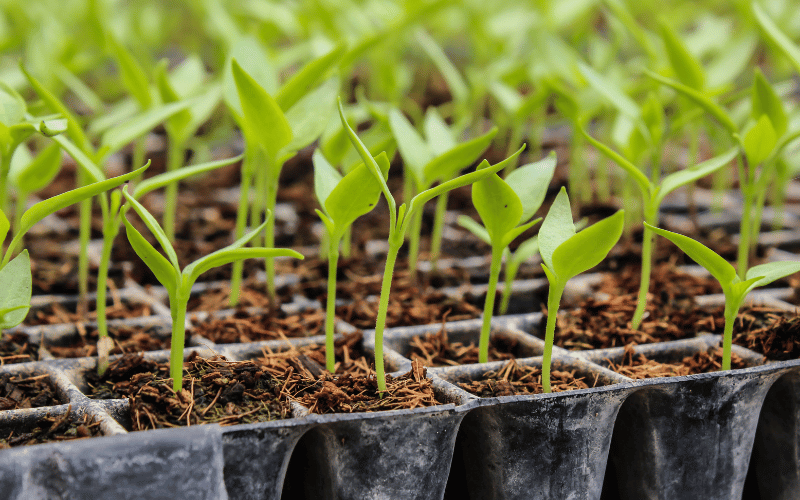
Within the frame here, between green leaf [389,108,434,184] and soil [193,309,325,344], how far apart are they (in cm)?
27

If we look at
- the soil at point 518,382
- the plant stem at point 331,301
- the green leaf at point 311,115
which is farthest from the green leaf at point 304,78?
the soil at point 518,382

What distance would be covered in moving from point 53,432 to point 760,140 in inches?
37.3

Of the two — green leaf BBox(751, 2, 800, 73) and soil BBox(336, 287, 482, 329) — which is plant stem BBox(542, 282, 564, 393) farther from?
green leaf BBox(751, 2, 800, 73)

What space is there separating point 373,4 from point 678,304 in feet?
3.56

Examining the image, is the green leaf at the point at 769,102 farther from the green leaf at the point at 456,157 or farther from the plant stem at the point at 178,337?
the plant stem at the point at 178,337

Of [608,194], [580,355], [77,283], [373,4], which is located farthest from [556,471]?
[373,4]

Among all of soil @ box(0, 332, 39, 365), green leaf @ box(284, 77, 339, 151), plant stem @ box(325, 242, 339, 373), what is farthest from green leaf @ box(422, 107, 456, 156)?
soil @ box(0, 332, 39, 365)

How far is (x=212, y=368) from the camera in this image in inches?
31.1

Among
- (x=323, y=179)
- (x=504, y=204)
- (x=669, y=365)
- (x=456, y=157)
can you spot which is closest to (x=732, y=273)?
(x=669, y=365)

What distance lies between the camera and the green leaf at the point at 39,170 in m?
0.93

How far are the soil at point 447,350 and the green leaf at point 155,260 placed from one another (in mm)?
359

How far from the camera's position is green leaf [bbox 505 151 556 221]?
2.86 ft

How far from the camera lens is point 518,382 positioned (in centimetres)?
85

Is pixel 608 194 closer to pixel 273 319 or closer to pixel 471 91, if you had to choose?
pixel 471 91
